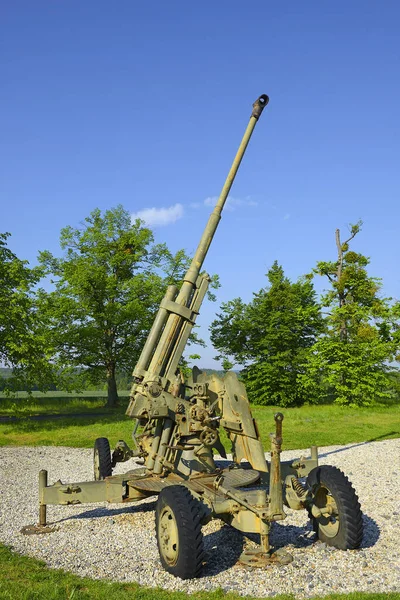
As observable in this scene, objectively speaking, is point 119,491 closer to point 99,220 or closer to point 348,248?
point 99,220

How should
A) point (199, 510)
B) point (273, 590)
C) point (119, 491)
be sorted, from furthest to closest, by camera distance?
point (119, 491) < point (199, 510) < point (273, 590)

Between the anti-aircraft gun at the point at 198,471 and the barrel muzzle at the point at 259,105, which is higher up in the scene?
the barrel muzzle at the point at 259,105

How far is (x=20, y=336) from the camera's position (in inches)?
680

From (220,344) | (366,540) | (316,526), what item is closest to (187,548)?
(316,526)

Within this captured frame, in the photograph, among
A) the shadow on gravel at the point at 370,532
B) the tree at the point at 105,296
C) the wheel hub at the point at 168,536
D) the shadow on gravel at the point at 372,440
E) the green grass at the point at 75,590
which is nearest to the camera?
the green grass at the point at 75,590

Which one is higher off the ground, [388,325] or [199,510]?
[388,325]

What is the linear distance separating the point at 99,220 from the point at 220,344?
9756 mm

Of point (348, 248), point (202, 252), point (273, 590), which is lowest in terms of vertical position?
point (273, 590)

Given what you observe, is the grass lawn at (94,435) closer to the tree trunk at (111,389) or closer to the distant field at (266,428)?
the distant field at (266,428)

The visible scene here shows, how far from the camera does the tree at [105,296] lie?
2408 centimetres

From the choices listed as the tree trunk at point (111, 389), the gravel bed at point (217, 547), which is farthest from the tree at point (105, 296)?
the gravel bed at point (217, 547)

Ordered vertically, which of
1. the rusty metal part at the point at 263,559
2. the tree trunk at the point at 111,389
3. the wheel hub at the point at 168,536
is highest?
the tree trunk at the point at 111,389

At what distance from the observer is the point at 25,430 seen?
17.2 metres

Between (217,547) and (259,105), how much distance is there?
594 centimetres
